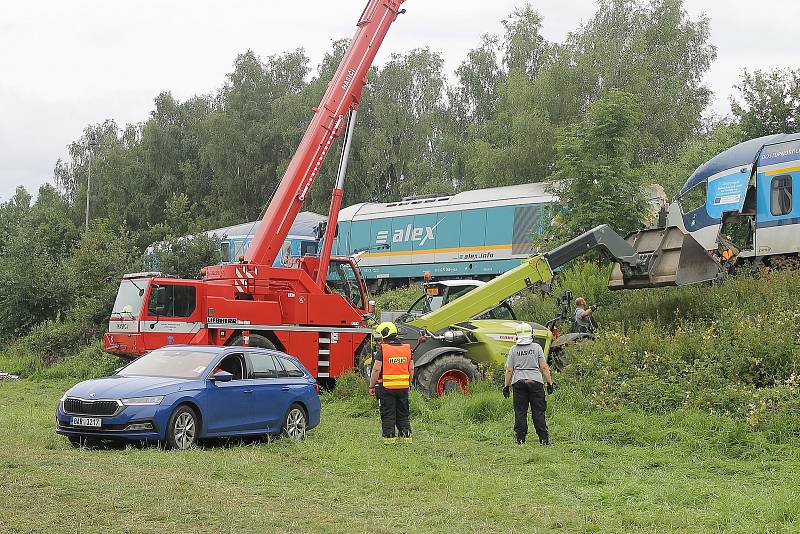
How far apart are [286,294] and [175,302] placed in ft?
7.79

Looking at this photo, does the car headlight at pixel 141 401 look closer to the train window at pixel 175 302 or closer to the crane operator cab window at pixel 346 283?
the train window at pixel 175 302


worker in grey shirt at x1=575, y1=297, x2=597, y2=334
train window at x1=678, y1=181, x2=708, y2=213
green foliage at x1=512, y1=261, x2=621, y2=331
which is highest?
train window at x1=678, y1=181, x2=708, y2=213

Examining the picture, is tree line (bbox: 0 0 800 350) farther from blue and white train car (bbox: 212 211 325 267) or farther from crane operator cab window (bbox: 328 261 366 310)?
crane operator cab window (bbox: 328 261 366 310)

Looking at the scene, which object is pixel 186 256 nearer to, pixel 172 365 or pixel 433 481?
pixel 172 365

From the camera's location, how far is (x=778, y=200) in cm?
2139

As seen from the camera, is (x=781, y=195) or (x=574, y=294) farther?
(x=781, y=195)

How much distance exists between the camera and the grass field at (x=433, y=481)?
25.2ft

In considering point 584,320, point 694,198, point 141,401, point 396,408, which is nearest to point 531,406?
point 396,408

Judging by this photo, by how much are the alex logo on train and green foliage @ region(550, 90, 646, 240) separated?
11932mm

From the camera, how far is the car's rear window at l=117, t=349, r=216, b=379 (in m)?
Answer: 12.4

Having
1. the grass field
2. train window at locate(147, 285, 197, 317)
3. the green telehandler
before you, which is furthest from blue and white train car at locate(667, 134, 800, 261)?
train window at locate(147, 285, 197, 317)

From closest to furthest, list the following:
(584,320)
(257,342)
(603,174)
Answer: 1. (584,320)
2. (257,342)
3. (603,174)

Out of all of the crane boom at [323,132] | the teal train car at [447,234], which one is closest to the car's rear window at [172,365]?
the crane boom at [323,132]

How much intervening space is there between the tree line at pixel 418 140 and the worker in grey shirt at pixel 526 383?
1088 centimetres
